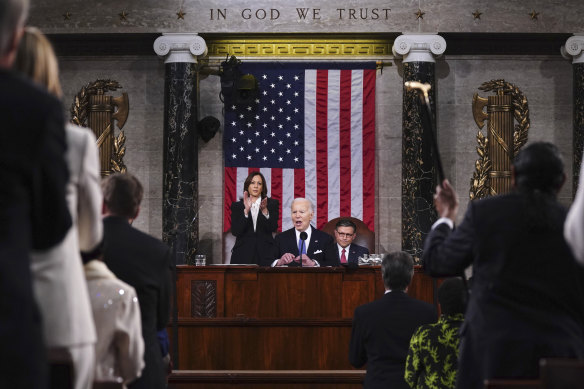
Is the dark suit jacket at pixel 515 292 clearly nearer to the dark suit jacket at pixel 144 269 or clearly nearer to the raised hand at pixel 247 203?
the dark suit jacket at pixel 144 269

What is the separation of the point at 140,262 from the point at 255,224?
7007mm

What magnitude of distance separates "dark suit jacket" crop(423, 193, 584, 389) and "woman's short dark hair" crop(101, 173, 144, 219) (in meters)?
1.32

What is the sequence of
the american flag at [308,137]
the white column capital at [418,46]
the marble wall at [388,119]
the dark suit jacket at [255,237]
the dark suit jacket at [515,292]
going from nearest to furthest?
the dark suit jacket at [515,292], the dark suit jacket at [255,237], the white column capital at [418,46], the american flag at [308,137], the marble wall at [388,119]

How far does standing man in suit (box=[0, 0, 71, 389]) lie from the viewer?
1883 millimetres

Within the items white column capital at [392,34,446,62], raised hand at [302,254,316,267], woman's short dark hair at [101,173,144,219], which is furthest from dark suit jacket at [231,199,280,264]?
woman's short dark hair at [101,173,144,219]

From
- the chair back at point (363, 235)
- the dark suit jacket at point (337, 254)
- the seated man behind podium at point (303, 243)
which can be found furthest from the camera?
the chair back at point (363, 235)

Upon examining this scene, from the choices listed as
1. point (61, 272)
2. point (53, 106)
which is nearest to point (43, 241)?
point (61, 272)

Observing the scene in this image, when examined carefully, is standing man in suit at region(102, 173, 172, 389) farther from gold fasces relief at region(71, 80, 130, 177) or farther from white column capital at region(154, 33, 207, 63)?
gold fasces relief at region(71, 80, 130, 177)

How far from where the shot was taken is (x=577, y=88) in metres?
12.4

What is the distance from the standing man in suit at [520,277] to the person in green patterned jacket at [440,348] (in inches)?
41.7

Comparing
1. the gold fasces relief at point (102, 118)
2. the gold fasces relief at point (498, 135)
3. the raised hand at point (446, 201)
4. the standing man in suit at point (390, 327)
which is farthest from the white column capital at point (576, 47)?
the raised hand at point (446, 201)

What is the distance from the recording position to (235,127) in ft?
41.6

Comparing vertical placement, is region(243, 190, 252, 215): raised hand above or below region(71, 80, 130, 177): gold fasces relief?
below

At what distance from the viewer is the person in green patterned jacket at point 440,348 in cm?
444
